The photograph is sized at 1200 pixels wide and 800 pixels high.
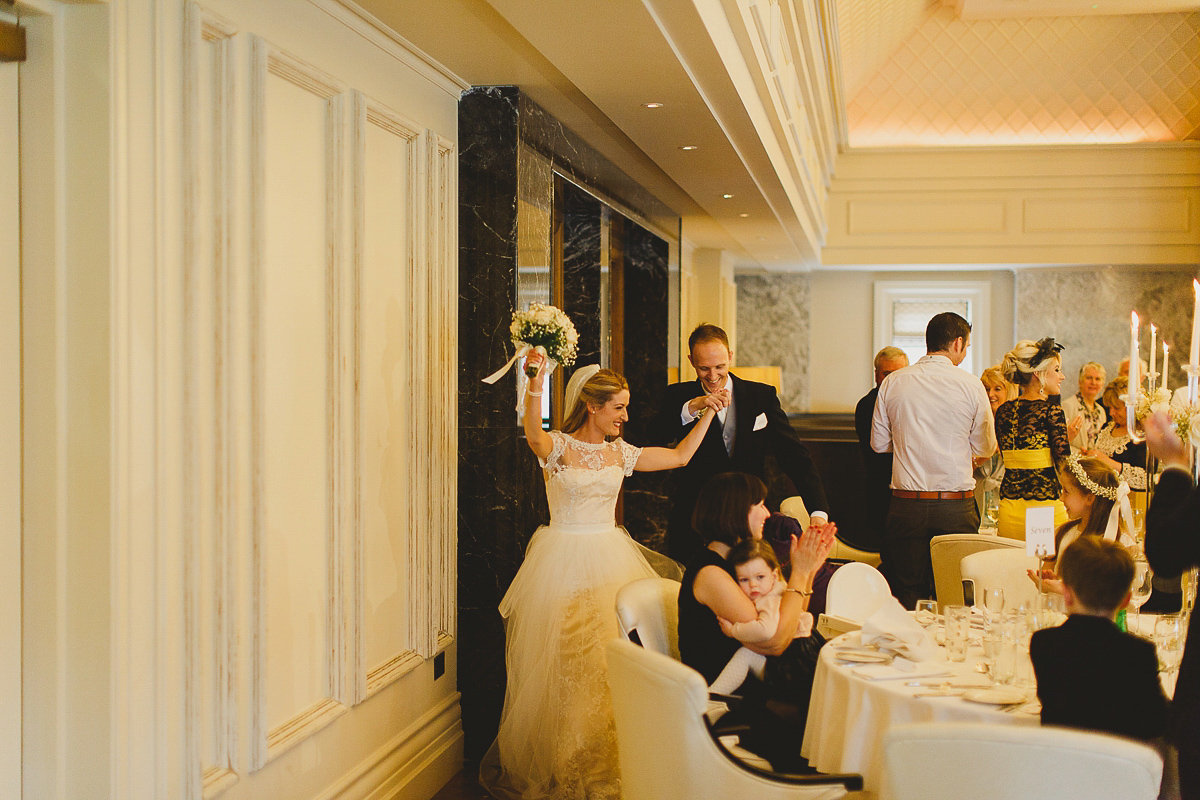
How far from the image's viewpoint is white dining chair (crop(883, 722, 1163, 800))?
1.88 meters

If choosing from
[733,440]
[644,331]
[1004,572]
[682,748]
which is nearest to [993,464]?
[1004,572]

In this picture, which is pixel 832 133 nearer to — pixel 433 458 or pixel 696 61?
pixel 696 61

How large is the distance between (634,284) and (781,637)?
176 inches

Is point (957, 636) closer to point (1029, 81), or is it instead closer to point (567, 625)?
point (567, 625)

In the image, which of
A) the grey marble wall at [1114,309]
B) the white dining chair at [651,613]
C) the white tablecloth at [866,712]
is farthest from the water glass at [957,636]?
the grey marble wall at [1114,309]

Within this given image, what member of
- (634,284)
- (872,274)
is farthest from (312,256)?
(872,274)

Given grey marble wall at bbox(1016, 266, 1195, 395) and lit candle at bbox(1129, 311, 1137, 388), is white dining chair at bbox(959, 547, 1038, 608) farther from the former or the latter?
grey marble wall at bbox(1016, 266, 1195, 395)

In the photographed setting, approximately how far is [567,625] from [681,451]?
91 cm

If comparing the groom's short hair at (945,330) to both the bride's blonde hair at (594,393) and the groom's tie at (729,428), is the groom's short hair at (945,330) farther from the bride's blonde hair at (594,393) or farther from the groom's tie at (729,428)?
the bride's blonde hair at (594,393)

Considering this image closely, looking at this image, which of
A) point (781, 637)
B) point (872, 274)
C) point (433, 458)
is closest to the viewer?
point (781, 637)

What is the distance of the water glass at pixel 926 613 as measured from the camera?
3.15m

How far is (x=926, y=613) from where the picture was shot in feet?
10.7

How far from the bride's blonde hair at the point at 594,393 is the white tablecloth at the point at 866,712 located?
143 centimetres

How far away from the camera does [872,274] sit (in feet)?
35.2
